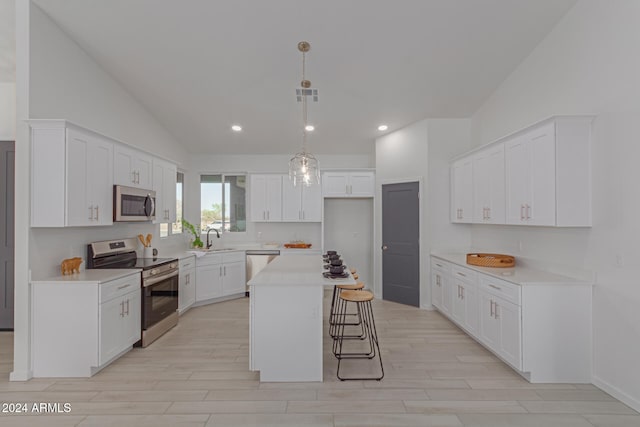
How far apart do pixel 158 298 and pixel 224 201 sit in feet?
10.3

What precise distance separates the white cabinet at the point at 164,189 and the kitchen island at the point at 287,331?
8.79ft

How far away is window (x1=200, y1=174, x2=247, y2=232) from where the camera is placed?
687 cm

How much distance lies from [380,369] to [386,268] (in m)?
2.89

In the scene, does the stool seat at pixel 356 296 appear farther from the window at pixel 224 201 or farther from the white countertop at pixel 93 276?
the window at pixel 224 201

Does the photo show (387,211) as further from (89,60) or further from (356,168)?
(89,60)

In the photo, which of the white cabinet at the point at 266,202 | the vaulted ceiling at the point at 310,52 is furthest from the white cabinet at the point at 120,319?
the white cabinet at the point at 266,202

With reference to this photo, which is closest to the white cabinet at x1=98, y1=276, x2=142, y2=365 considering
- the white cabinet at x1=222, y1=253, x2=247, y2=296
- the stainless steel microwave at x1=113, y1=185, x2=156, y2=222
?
the stainless steel microwave at x1=113, y1=185, x2=156, y2=222

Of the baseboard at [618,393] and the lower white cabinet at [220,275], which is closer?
the baseboard at [618,393]

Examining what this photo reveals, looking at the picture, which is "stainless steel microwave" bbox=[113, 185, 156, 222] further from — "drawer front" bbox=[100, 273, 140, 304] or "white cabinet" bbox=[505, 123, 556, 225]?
"white cabinet" bbox=[505, 123, 556, 225]

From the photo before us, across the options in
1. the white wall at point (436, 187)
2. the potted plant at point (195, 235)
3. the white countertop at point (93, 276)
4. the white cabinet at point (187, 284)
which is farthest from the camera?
the potted plant at point (195, 235)

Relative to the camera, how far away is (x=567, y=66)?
334 centimetres

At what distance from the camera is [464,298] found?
13.7ft

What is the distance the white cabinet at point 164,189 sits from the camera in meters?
4.81

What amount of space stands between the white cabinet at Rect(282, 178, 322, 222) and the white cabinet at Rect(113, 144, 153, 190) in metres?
2.62
